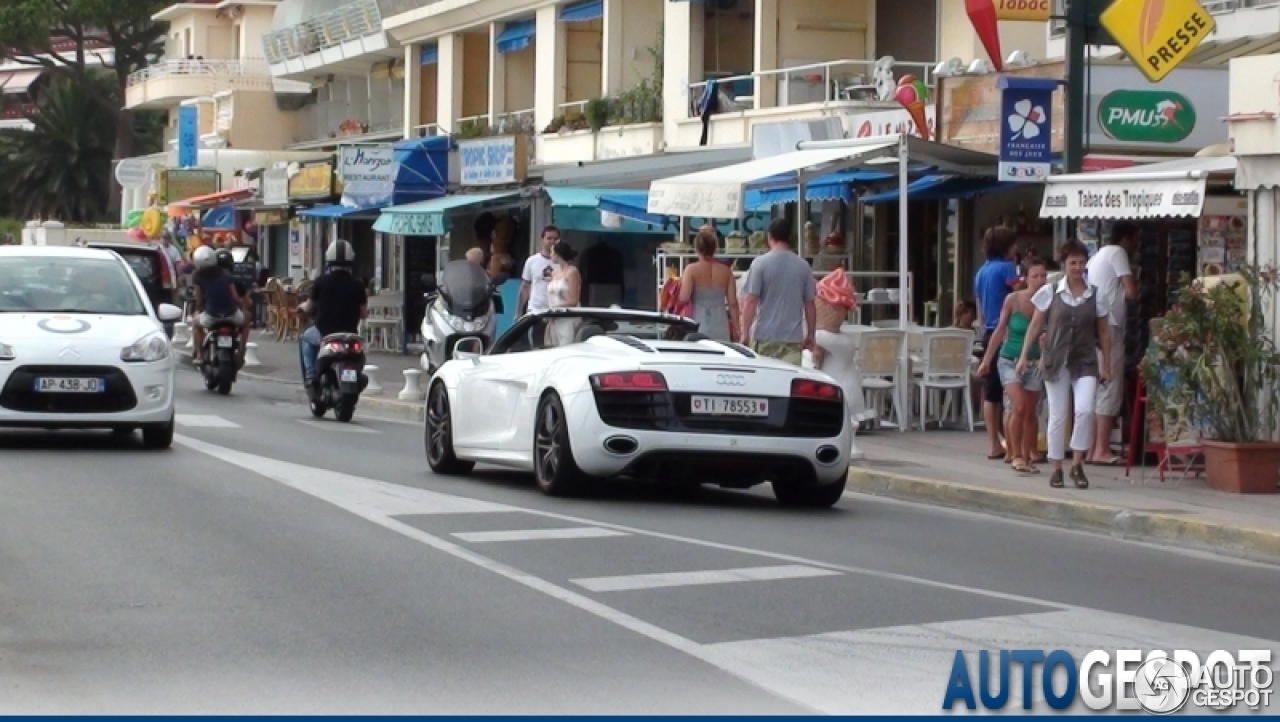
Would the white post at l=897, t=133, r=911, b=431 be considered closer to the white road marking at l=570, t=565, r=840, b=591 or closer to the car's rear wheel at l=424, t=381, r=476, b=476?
the car's rear wheel at l=424, t=381, r=476, b=476

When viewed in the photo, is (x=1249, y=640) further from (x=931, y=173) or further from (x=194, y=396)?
(x=194, y=396)

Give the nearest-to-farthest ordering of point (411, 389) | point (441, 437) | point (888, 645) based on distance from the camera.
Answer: point (888, 645) → point (441, 437) → point (411, 389)

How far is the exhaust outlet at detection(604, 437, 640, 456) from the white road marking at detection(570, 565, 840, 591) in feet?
8.87

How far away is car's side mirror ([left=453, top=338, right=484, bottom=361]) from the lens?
49.8ft

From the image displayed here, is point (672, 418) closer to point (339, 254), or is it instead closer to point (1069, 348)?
point (1069, 348)

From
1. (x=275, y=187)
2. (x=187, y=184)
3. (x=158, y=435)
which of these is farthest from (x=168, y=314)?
(x=187, y=184)

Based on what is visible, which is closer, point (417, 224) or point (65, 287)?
point (65, 287)

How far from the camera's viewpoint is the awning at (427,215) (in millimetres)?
32281

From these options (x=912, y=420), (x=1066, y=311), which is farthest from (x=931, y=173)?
(x=1066, y=311)

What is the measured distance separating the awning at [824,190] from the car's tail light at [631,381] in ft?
33.7

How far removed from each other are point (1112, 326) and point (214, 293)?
12879mm

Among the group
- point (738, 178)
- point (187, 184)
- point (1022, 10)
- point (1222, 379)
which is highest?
point (1022, 10)

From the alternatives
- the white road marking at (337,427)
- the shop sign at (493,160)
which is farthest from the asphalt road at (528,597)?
the shop sign at (493,160)

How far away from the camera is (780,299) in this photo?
1695 cm
